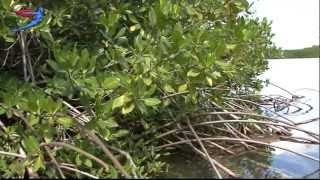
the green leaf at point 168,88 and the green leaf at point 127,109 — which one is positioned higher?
the green leaf at point 168,88

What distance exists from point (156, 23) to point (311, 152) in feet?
3.29

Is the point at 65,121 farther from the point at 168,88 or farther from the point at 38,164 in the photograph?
the point at 168,88

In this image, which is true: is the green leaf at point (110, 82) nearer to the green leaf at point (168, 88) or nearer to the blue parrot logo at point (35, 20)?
the green leaf at point (168, 88)

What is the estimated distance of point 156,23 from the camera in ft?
9.56

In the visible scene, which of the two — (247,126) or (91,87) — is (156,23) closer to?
(91,87)

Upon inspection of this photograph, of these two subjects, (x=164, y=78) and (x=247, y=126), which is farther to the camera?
(x=247, y=126)

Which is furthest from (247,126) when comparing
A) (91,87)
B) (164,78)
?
(91,87)

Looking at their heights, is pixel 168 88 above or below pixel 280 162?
above

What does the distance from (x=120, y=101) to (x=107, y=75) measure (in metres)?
0.22

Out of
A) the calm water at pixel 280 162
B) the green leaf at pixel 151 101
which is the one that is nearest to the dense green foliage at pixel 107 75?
the green leaf at pixel 151 101

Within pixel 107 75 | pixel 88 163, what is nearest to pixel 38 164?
pixel 88 163

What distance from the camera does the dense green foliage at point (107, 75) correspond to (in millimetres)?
2512

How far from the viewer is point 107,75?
271 cm

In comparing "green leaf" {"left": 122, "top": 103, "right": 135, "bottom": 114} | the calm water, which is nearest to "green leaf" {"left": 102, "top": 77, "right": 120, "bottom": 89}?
"green leaf" {"left": 122, "top": 103, "right": 135, "bottom": 114}
